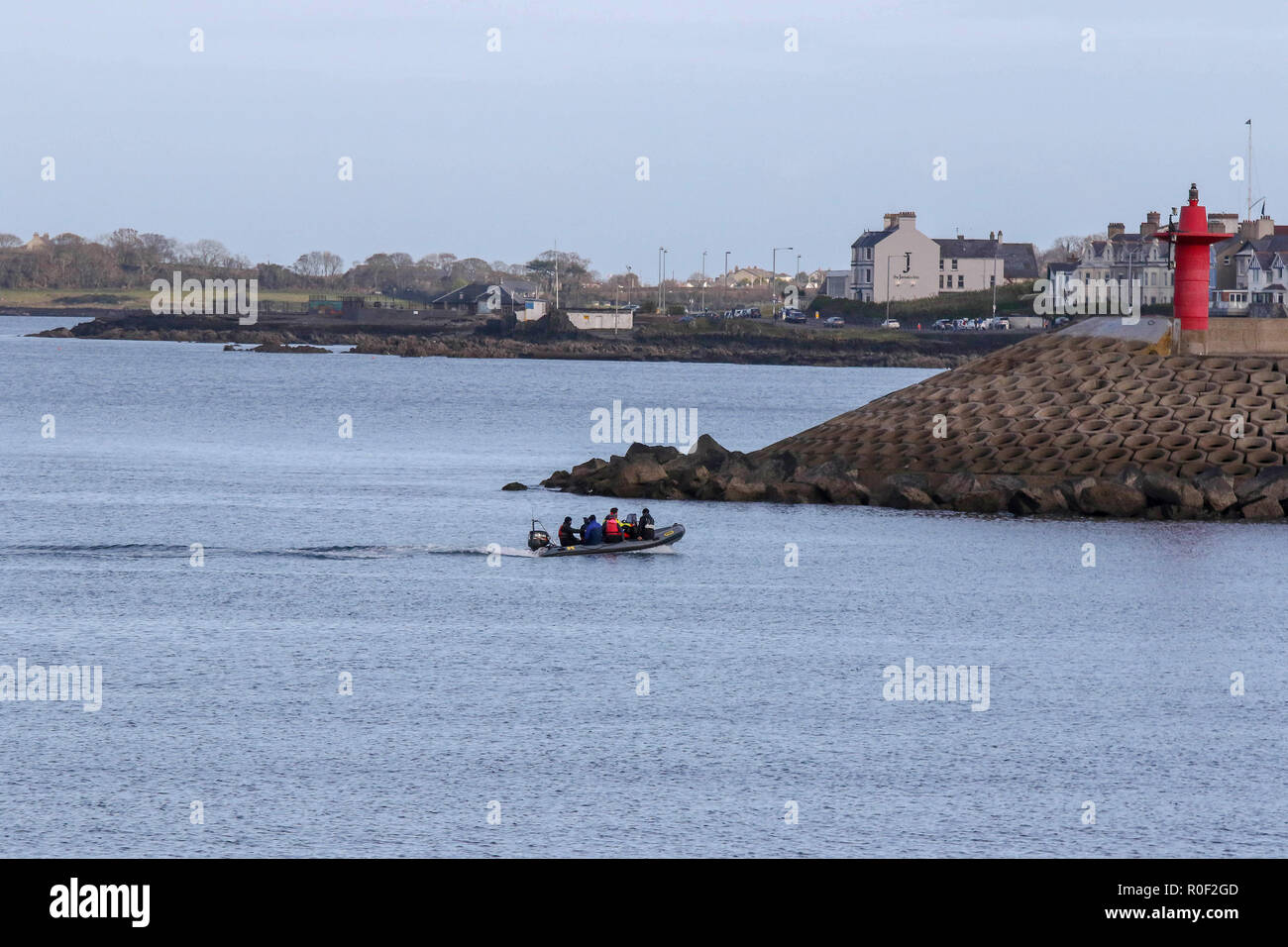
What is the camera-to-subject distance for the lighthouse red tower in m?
55.5

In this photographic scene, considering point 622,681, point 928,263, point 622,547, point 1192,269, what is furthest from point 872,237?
point 622,681

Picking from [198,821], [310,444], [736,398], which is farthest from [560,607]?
[736,398]

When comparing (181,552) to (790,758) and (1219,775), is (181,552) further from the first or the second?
(1219,775)

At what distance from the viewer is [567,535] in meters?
42.8

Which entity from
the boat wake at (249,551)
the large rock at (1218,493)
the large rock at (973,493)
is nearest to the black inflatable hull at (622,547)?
the boat wake at (249,551)

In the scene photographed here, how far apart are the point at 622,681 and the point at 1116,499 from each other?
2480 centimetres

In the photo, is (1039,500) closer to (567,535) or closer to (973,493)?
(973,493)

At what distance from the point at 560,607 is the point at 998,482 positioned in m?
19.7

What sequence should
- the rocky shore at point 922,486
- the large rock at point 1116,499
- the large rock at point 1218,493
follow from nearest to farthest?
the large rock at point 1218,493
the rocky shore at point 922,486
the large rock at point 1116,499

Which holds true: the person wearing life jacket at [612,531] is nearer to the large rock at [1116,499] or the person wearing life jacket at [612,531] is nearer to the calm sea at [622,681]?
the calm sea at [622,681]

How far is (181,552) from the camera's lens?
1737 inches

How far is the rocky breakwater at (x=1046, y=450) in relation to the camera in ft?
162

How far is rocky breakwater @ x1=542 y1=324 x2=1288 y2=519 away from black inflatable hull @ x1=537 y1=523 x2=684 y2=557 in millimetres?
11278

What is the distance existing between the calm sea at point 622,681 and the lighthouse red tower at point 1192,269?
1237 centimetres
